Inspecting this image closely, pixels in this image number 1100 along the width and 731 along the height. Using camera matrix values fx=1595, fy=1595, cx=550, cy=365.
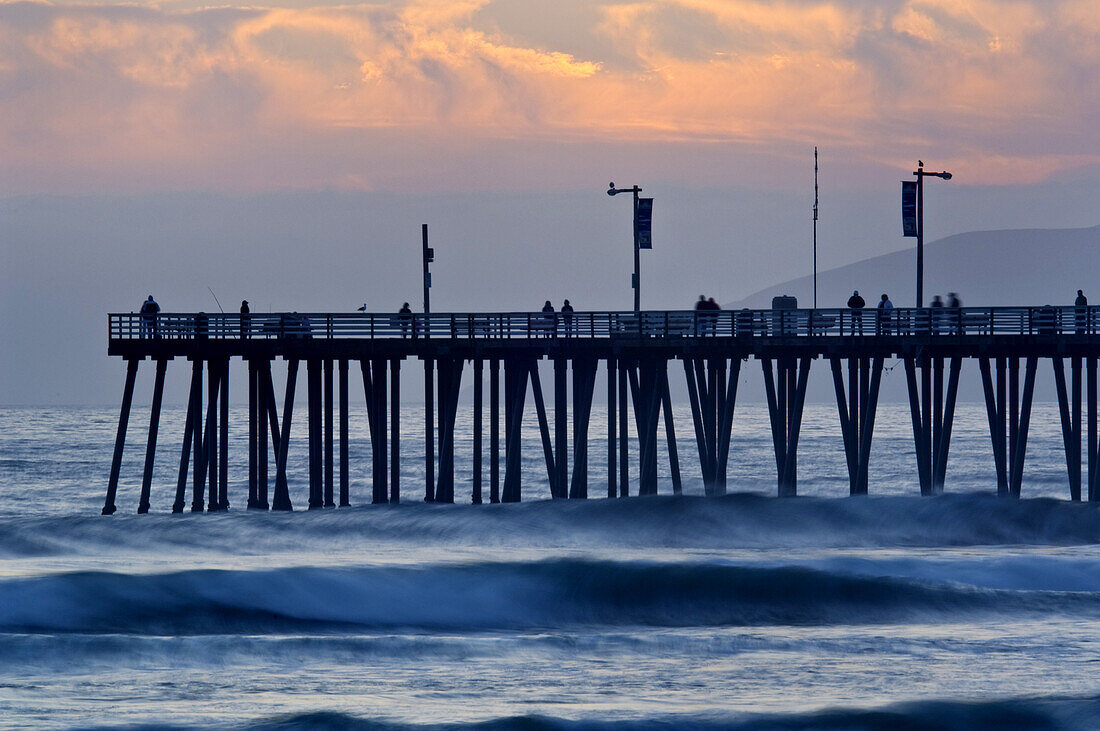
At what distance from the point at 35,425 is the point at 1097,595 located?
483 ft

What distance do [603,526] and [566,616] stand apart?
10.1m

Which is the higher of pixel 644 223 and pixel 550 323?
pixel 644 223

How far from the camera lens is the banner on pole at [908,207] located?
1876 inches

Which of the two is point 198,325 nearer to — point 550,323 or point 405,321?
point 405,321

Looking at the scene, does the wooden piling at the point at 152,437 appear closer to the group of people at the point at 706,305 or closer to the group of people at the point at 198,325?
the group of people at the point at 198,325

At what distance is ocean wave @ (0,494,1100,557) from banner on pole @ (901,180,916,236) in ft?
29.1

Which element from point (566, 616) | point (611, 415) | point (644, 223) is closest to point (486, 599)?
point (566, 616)

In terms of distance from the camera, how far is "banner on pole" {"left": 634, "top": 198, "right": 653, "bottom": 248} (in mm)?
48938

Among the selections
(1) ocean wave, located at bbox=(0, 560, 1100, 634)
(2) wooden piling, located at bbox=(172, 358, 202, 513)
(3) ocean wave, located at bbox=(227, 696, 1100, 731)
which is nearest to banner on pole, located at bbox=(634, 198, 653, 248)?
(2) wooden piling, located at bbox=(172, 358, 202, 513)

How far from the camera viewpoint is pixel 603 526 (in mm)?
42156

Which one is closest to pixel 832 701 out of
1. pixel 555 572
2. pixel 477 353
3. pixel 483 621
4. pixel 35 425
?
pixel 483 621

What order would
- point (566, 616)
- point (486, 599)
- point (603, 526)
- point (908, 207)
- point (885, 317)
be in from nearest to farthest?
point (566, 616) < point (486, 599) < point (885, 317) < point (603, 526) < point (908, 207)

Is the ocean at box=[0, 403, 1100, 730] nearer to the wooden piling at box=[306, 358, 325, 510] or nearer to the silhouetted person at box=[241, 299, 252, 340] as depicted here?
the wooden piling at box=[306, 358, 325, 510]

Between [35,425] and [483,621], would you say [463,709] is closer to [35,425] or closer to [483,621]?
[483,621]
